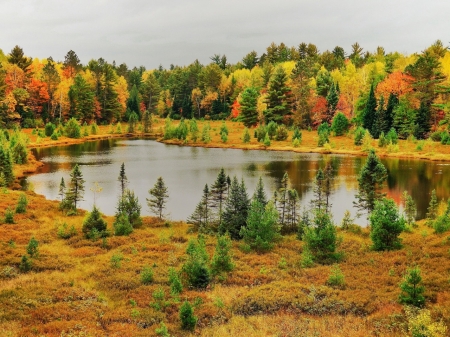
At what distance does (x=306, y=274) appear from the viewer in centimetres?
1961

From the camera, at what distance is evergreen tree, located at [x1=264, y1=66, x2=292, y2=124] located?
3915 inches

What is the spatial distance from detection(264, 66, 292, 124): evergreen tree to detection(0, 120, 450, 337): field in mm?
74033

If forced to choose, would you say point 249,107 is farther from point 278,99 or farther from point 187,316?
point 187,316

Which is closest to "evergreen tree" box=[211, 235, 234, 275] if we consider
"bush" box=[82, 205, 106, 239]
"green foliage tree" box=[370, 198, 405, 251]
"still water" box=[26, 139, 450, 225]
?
"green foliage tree" box=[370, 198, 405, 251]

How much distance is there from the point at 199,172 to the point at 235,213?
82.5ft

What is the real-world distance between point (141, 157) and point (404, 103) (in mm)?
52072

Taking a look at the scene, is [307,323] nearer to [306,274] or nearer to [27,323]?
[306,274]

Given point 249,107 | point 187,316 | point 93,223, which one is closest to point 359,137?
point 249,107

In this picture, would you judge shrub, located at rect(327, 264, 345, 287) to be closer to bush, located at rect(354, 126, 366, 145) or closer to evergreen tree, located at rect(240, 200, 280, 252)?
evergreen tree, located at rect(240, 200, 280, 252)

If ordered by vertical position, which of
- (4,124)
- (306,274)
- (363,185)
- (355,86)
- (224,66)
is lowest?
(306,274)

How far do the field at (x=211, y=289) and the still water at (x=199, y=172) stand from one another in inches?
372

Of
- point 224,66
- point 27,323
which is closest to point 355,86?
point 224,66

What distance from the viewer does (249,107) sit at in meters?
102

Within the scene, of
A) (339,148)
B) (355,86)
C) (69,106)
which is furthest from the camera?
(69,106)
